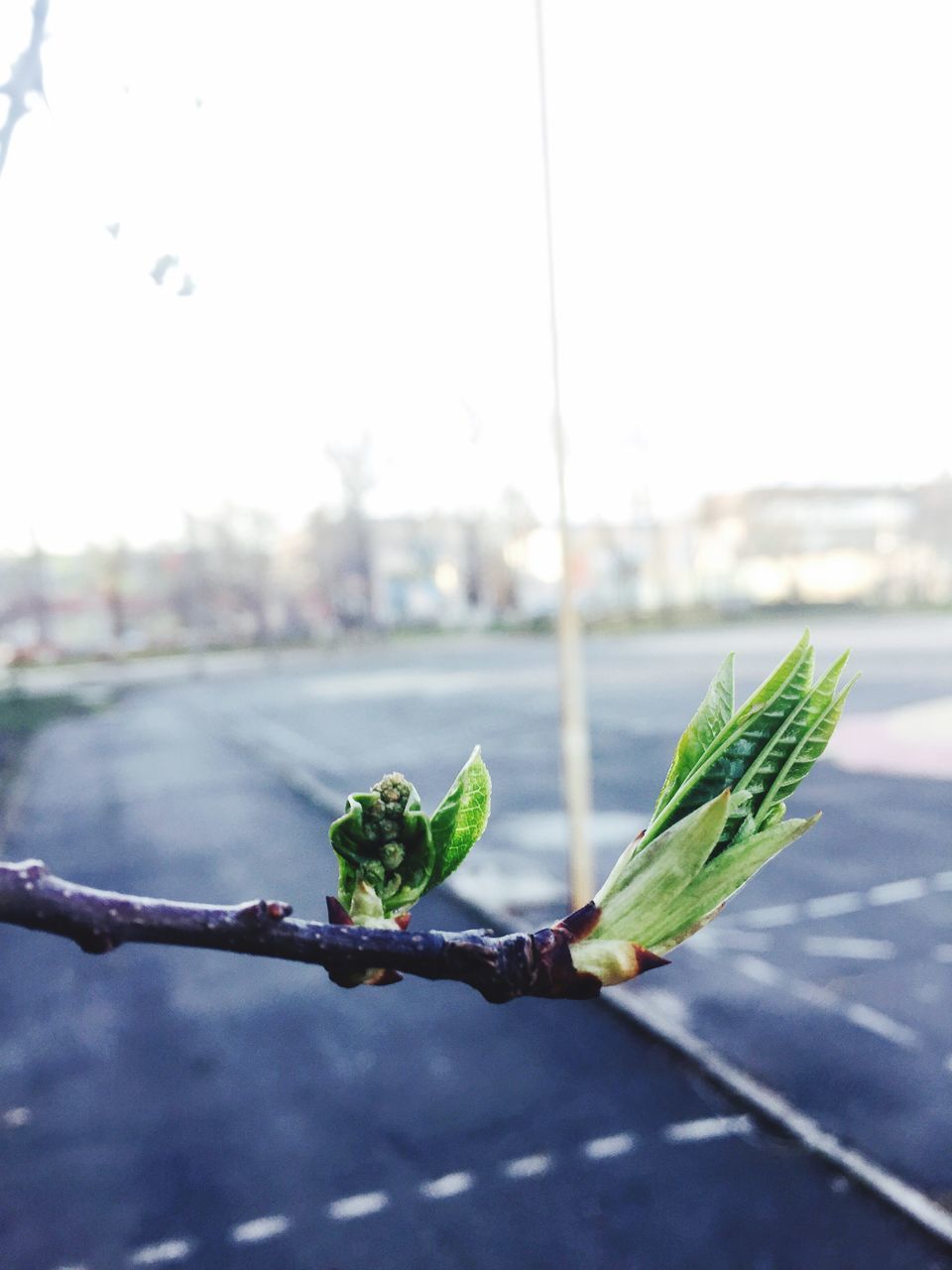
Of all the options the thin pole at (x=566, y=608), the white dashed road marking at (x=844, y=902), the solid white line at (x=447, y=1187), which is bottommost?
the solid white line at (x=447, y=1187)

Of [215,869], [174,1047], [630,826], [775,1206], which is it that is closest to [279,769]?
[215,869]

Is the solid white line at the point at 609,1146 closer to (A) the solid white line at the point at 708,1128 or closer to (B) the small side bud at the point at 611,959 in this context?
(A) the solid white line at the point at 708,1128

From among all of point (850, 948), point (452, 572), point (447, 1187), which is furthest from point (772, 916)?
point (452, 572)

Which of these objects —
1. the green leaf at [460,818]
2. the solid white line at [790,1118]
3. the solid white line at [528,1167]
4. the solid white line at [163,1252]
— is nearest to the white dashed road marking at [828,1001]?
the solid white line at [790,1118]

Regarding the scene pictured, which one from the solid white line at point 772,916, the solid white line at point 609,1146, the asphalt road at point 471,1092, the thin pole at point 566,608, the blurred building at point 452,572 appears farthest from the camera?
the blurred building at point 452,572

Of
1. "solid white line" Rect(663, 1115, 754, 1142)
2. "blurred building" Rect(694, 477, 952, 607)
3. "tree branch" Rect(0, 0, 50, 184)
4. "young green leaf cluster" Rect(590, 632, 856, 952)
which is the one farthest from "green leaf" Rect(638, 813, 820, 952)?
"blurred building" Rect(694, 477, 952, 607)

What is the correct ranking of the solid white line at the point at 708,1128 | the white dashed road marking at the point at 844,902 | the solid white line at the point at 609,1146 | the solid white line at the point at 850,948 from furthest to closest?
the white dashed road marking at the point at 844,902
the solid white line at the point at 850,948
the solid white line at the point at 708,1128
the solid white line at the point at 609,1146
